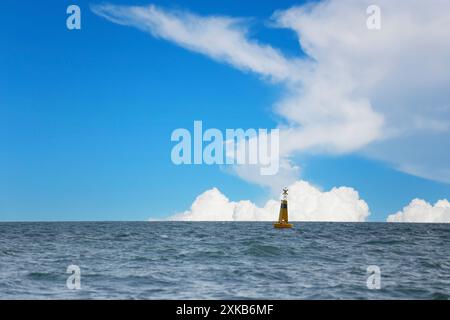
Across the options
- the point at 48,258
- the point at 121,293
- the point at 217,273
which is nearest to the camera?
the point at 121,293

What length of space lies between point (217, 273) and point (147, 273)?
3370 millimetres

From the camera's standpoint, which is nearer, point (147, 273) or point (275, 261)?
point (147, 273)

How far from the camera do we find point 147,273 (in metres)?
22.0

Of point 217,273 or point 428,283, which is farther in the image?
point 217,273

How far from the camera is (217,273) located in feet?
72.2
